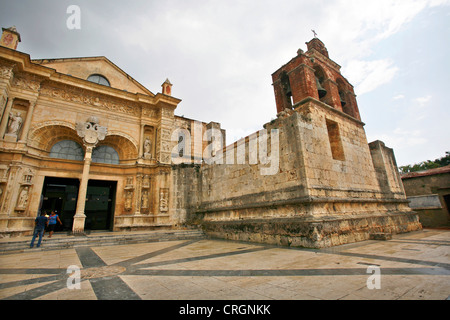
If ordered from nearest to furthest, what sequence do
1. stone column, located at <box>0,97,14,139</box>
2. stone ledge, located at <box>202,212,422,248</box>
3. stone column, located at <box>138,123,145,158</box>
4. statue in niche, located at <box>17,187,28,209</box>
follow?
1. stone ledge, located at <box>202,212,422,248</box>
2. statue in niche, located at <box>17,187,28,209</box>
3. stone column, located at <box>0,97,14,139</box>
4. stone column, located at <box>138,123,145,158</box>

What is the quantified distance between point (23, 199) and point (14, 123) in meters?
4.20

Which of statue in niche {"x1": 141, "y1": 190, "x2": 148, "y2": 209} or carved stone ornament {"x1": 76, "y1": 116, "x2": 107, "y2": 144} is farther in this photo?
statue in niche {"x1": 141, "y1": 190, "x2": 148, "y2": 209}

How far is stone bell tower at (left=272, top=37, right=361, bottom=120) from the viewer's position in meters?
9.12

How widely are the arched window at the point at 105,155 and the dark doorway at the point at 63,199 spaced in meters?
1.93

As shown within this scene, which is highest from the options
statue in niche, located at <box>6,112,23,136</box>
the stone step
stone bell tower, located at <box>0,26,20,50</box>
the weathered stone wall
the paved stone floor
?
stone bell tower, located at <box>0,26,20,50</box>

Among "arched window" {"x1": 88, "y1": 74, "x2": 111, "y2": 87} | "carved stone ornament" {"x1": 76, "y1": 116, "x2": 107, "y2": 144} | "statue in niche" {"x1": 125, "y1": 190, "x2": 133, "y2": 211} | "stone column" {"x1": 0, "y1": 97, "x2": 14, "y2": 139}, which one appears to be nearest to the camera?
"stone column" {"x1": 0, "y1": 97, "x2": 14, "y2": 139}

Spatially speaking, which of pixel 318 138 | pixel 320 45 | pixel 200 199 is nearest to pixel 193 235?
pixel 200 199

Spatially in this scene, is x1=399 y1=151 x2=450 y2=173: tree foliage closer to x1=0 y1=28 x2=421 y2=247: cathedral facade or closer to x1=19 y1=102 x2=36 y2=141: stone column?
x1=0 y1=28 x2=421 y2=247: cathedral facade

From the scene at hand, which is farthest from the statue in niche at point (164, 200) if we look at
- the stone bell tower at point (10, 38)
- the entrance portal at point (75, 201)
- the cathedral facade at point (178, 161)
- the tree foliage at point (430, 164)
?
the tree foliage at point (430, 164)

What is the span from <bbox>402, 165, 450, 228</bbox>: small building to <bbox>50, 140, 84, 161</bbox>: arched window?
2323 cm

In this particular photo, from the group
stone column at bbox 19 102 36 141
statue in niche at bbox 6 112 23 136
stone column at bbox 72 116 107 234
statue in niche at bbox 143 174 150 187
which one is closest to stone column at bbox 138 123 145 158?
statue in niche at bbox 143 174 150 187

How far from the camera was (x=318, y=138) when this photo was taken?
8.04 meters

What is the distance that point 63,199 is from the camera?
1462cm
